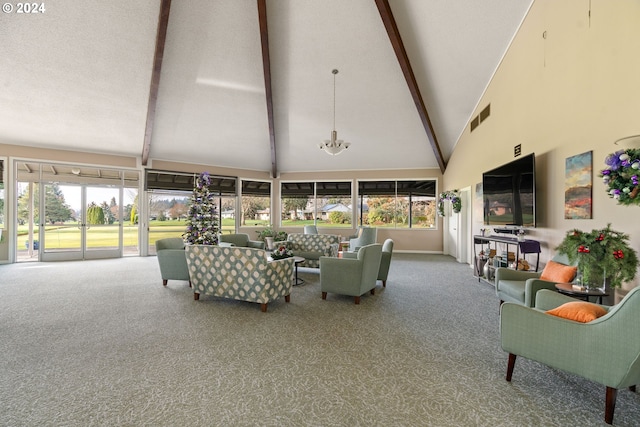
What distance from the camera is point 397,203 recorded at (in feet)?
34.7

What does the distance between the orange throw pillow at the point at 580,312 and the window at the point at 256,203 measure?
382 inches

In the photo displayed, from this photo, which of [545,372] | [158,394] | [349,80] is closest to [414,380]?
[545,372]

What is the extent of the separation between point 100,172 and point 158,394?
851 cm

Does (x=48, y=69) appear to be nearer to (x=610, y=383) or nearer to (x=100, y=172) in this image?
(x=100, y=172)

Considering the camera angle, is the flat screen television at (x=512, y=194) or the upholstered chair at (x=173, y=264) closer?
the flat screen television at (x=512, y=194)

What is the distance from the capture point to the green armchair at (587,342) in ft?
6.09

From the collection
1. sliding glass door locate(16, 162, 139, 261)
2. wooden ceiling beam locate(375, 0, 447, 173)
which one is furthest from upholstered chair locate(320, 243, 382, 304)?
sliding glass door locate(16, 162, 139, 261)

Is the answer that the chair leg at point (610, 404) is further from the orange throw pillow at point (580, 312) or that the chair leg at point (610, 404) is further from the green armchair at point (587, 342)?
the orange throw pillow at point (580, 312)

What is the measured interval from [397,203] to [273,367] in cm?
867

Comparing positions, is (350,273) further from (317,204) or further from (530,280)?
(317,204)

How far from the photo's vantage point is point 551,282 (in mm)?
3301

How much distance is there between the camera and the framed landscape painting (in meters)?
3.53

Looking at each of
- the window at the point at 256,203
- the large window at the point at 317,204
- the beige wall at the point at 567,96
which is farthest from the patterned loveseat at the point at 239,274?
the large window at the point at 317,204

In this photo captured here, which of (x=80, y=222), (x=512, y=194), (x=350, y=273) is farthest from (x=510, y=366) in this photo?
(x=80, y=222)
